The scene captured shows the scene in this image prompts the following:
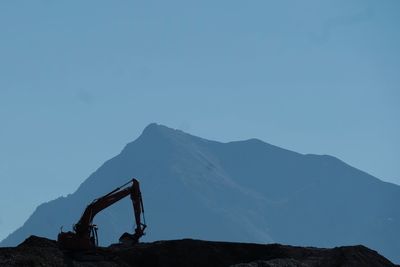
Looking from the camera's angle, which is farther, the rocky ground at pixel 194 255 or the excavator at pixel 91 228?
the excavator at pixel 91 228

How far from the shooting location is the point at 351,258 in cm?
4600

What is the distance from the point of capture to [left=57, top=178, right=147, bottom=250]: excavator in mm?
44969

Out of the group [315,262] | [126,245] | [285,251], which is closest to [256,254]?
[285,251]

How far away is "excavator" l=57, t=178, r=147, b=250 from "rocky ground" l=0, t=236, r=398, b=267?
578 millimetres

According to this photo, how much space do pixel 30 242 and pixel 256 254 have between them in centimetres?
1412

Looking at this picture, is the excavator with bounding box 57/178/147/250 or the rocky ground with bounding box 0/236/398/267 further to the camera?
the excavator with bounding box 57/178/147/250

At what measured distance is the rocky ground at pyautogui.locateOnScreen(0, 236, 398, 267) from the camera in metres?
41.9

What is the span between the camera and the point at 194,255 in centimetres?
4809

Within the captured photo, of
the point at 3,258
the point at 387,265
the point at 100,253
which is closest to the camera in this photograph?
the point at 3,258

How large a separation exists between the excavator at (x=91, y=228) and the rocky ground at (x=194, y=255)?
1.90ft

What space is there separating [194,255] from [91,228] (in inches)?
252

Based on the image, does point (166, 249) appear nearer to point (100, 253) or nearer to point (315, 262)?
point (100, 253)

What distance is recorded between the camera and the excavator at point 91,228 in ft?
148

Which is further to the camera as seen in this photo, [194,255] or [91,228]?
[194,255]
